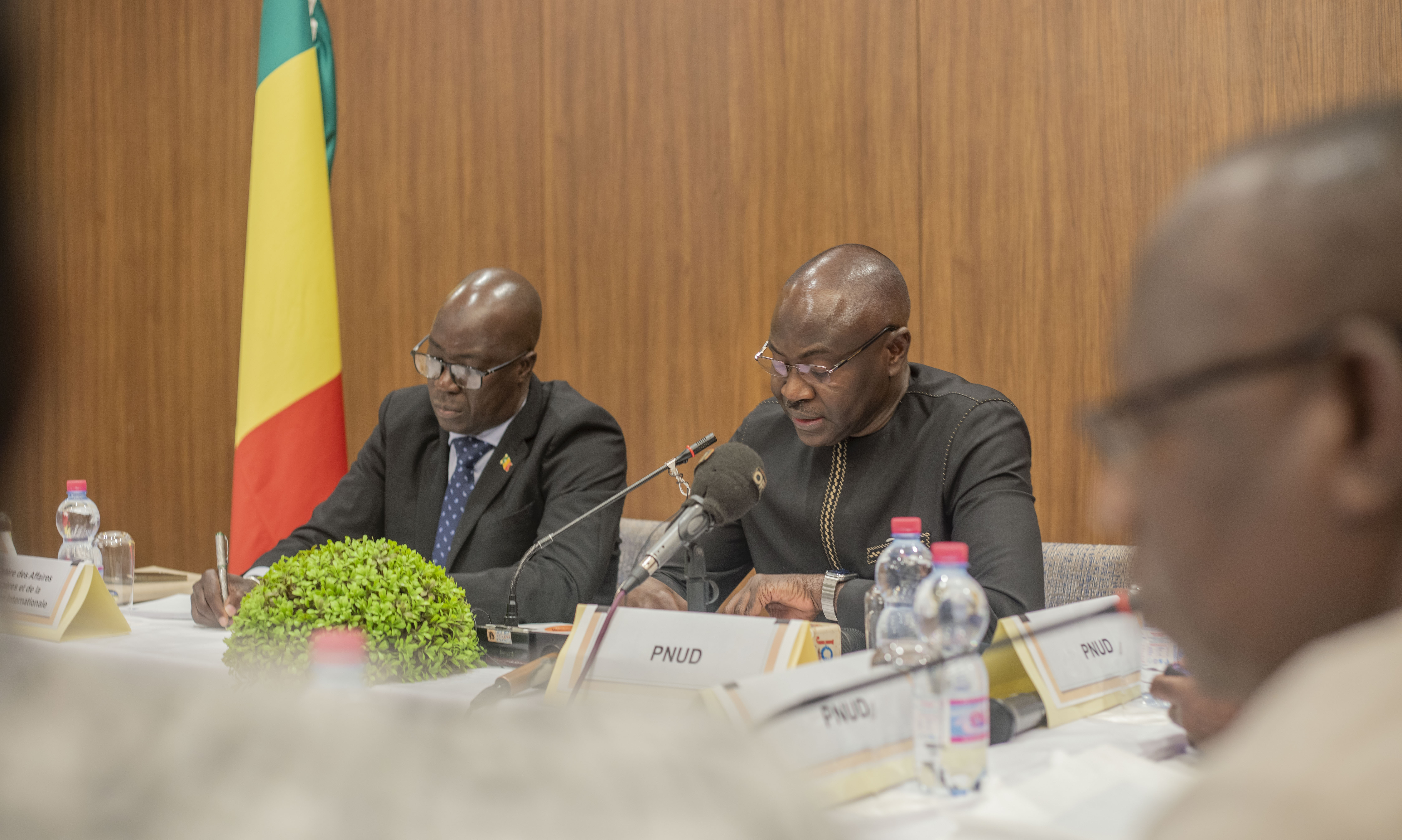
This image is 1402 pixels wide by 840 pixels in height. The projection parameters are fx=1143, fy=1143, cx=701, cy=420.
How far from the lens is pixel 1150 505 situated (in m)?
0.61

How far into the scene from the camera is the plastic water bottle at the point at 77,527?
3066mm

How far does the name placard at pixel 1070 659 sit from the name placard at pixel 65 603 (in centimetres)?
186

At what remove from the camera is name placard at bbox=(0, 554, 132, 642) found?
2.37m

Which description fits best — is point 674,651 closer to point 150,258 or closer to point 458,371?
point 458,371

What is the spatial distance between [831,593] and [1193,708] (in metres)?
1.00

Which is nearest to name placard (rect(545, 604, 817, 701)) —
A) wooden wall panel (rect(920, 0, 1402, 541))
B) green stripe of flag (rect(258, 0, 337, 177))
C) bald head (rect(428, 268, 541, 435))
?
bald head (rect(428, 268, 541, 435))

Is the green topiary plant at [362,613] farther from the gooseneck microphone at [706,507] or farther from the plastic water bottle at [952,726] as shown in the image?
the plastic water bottle at [952,726]

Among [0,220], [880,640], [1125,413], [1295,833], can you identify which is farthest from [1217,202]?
[880,640]

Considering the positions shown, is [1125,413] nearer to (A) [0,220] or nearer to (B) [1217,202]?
(B) [1217,202]

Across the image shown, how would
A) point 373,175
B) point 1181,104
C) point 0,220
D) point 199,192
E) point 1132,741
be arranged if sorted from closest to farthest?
point 0,220 < point 1132,741 < point 1181,104 < point 373,175 < point 199,192

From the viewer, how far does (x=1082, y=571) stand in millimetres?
2672

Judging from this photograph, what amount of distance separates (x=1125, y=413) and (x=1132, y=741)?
100 cm

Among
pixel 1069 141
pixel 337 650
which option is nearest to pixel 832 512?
pixel 1069 141

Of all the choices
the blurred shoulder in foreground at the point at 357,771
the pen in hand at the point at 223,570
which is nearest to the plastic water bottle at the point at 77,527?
the pen in hand at the point at 223,570
